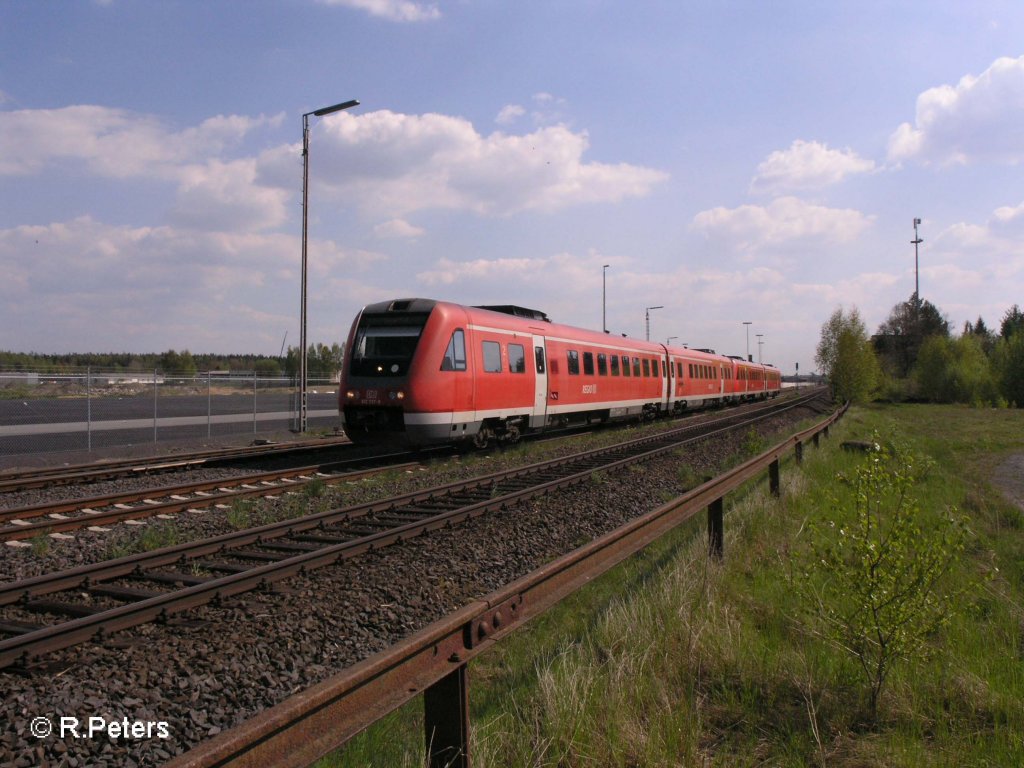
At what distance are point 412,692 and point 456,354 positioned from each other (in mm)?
11940

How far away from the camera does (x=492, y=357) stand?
1570 centimetres

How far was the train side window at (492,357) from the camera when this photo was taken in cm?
1542

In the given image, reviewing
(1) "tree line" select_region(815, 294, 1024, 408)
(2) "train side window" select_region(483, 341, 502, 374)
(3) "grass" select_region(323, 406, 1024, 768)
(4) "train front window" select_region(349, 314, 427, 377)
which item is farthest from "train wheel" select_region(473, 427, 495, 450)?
(1) "tree line" select_region(815, 294, 1024, 408)

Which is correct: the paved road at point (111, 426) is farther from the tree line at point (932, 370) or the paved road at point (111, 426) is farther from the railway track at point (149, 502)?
the tree line at point (932, 370)

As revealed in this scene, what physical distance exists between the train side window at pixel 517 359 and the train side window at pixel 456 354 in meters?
2.09

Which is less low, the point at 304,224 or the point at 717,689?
the point at 304,224

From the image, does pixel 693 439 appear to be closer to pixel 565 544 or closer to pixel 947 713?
pixel 565 544

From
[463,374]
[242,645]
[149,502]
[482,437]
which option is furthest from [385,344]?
[242,645]

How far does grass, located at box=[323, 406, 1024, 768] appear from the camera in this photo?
340cm

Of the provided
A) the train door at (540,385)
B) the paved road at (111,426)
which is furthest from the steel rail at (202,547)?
the paved road at (111,426)

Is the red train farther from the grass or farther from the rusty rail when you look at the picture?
the rusty rail

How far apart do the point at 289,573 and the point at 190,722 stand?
2469 mm

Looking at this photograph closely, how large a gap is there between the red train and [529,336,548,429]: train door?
24 millimetres

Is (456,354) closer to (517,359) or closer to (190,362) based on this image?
(517,359)
